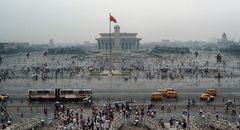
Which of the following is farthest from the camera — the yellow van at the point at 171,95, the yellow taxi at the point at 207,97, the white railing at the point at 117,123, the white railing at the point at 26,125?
the yellow van at the point at 171,95

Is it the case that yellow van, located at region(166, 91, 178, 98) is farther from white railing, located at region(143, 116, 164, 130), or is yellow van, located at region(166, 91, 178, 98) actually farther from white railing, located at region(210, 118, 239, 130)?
white railing, located at region(210, 118, 239, 130)

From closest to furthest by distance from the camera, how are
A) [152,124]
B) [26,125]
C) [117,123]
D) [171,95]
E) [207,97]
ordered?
[26,125], [117,123], [152,124], [207,97], [171,95]

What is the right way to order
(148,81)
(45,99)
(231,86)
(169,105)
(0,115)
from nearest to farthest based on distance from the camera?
(0,115) → (169,105) → (45,99) → (231,86) → (148,81)

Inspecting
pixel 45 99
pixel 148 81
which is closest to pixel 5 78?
pixel 148 81

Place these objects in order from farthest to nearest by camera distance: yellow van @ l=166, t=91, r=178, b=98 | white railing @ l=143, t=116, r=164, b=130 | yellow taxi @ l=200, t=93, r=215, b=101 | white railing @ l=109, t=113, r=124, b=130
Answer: yellow van @ l=166, t=91, r=178, b=98, yellow taxi @ l=200, t=93, r=215, b=101, white railing @ l=143, t=116, r=164, b=130, white railing @ l=109, t=113, r=124, b=130

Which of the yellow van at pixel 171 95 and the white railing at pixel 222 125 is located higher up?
the yellow van at pixel 171 95

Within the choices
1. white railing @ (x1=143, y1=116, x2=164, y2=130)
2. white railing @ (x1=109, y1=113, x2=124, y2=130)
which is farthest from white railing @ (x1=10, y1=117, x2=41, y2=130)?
white railing @ (x1=143, y1=116, x2=164, y2=130)

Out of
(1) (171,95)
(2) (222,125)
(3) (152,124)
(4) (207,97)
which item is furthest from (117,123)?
(1) (171,95)

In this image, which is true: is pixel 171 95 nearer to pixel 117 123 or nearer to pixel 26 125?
pixel 117 123

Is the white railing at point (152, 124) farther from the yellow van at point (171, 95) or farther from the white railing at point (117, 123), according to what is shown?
the yellow van at point (171, 95)

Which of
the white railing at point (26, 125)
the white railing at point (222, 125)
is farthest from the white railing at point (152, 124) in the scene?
the white railing at point (26, 125)

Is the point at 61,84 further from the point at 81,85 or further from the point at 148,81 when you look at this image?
the point at 148,81
